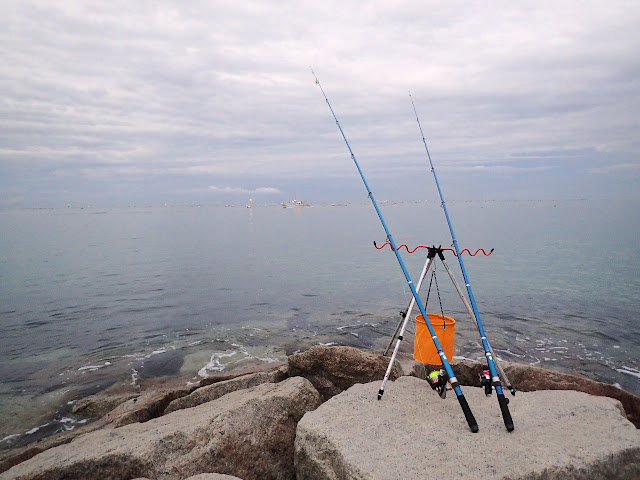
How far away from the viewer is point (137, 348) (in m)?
10.5

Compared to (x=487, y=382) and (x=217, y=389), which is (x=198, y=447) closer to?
(x=217, y=389)

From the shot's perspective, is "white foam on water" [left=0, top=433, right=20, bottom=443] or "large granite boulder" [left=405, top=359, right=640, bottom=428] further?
"white foam on water" [left=0, top=433, right=20, bottom=443]

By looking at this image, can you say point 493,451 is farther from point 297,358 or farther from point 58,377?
point 58,377

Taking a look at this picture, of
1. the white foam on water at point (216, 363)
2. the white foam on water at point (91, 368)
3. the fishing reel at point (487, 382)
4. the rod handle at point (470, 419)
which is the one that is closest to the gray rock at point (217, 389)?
the white foam on water at point (216, 363)

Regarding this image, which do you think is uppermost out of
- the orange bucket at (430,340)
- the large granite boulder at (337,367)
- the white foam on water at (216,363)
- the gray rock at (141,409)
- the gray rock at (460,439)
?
the orange bucket at (430,340)

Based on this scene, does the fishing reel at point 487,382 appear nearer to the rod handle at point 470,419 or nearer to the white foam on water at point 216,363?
the rod handle at point 470,419

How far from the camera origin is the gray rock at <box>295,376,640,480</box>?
127 inches

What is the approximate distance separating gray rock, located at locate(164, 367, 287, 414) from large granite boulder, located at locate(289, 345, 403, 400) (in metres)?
0.57

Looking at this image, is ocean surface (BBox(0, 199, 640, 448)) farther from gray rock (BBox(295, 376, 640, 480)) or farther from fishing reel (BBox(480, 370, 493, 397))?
fishing reel (BBox(480, 370, 493, 397))

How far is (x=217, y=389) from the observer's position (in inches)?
243

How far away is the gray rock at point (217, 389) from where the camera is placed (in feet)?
19.8

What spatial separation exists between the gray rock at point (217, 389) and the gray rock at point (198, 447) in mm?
1049

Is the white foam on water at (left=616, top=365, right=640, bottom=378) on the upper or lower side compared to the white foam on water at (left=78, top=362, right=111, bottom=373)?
lower

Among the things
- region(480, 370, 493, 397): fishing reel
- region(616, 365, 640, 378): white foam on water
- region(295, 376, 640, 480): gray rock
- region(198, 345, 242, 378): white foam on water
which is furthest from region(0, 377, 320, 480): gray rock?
region(616, 365, 640, 378): white foam on water
